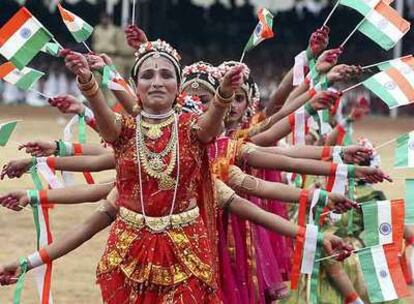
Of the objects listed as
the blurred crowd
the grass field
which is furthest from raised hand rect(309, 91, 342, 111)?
the blurred crowd

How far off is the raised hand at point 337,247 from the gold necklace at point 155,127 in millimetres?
875

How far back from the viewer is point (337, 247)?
4.88m

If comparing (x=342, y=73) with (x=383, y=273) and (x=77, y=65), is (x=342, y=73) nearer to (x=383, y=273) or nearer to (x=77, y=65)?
(x=383, y=273)

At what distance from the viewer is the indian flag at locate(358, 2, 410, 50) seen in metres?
5.77

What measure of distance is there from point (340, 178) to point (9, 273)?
154 cm

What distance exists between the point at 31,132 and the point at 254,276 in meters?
12.6

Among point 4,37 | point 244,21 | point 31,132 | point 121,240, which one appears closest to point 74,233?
point 121,240

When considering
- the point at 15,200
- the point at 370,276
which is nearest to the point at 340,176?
the point at 370,276

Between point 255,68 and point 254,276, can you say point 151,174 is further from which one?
point 255,68

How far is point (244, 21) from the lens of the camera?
28750 millimetres

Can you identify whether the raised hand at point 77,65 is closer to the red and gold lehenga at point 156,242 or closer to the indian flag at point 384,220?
the red and gold lehenga at point 156,242

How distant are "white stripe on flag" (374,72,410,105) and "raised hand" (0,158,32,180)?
170 centimetres

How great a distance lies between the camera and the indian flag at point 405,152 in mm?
5328

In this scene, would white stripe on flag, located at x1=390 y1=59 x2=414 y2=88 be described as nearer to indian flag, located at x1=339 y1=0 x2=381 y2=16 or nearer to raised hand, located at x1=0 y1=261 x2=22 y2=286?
indian flag, located at x1=339 y1=0 x2=381 y2=16
